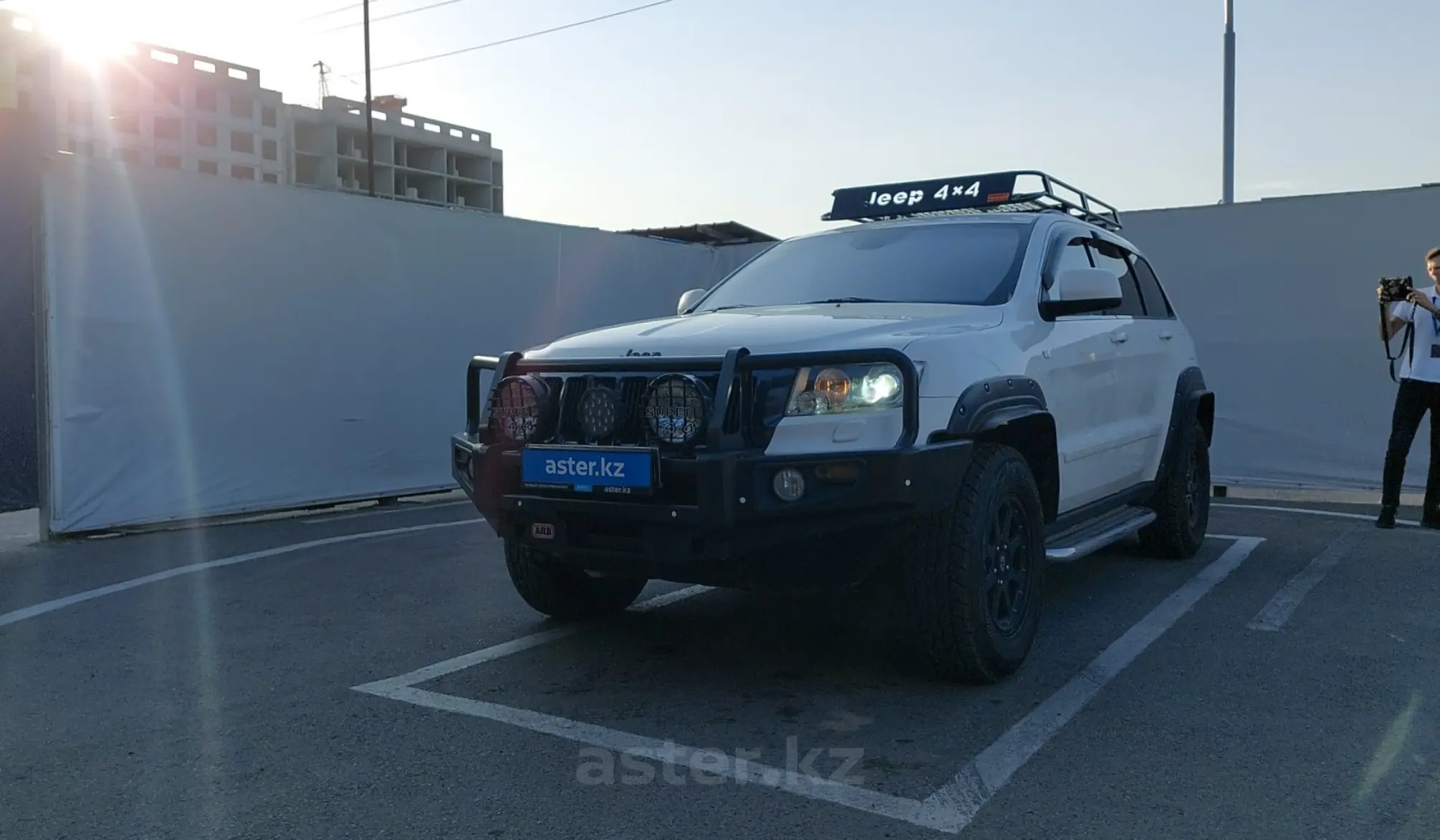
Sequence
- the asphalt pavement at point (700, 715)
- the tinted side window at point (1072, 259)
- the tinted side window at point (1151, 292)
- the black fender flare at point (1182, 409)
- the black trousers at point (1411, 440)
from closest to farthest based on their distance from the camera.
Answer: the asphalt pavement at point (700, 715) → the tinted side window at point (1072, 259) → the black fender flare at point (1182, 409) → the tinted side window at point (1151, 292) → the black trousers at point (1411, 440)

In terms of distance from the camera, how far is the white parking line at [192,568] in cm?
538

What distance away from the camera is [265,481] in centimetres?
848

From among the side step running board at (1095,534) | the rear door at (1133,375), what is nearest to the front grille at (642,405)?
the side step running board at (1095,534)

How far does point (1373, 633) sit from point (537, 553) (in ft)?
11.2

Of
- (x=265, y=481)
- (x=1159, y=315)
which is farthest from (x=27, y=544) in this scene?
(x=1159, y=315)

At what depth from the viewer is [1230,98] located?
14.7 meters

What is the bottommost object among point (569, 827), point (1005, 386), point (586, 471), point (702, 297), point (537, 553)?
point (569, 827)

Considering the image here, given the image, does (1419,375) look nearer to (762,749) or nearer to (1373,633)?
(1373,633)

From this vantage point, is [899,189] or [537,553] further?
[899,189]

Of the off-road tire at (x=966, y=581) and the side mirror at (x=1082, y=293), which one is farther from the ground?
the side mirror at (x=1082, y=293)

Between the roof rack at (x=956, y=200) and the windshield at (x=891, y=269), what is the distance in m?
0.54

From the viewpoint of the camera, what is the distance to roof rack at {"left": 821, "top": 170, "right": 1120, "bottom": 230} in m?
5.79

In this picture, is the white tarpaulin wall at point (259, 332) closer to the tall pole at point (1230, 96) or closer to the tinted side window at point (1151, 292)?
the tinted side window at point (1151, 292)

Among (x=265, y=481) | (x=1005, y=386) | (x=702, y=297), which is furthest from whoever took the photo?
(x=265, y=481)
